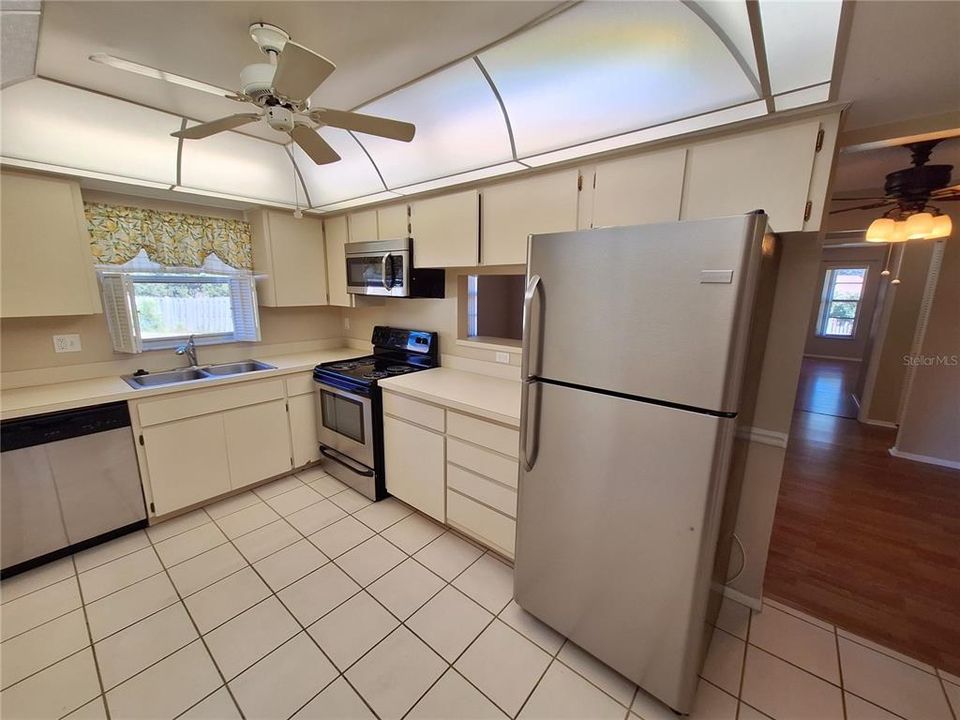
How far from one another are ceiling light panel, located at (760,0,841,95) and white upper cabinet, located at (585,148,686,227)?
40 cm

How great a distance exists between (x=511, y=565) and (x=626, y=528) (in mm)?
1040

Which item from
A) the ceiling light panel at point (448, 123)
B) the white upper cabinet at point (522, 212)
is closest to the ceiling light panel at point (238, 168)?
the ceiling light panel at point (448, 123)

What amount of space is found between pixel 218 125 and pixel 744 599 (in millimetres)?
3266

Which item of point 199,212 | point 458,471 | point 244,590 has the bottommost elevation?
point 244,590

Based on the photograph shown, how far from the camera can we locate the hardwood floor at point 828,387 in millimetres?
4922

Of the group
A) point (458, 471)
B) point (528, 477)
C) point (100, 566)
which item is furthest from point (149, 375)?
point (528, 477)

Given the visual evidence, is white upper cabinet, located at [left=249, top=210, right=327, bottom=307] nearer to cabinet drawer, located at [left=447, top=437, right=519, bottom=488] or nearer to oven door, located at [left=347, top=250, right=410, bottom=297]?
oven door, located at [left=347, top=250, right=410, bottom=297]

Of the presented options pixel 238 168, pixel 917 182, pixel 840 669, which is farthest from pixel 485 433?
pixel 917 182

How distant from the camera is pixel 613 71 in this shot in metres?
1.45

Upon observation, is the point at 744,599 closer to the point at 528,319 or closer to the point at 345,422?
the point at 528,319

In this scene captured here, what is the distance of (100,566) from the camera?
2064 millimetres

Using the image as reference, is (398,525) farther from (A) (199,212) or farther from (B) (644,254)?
(A) (199,212)

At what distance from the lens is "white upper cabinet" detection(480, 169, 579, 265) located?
186 centimetres

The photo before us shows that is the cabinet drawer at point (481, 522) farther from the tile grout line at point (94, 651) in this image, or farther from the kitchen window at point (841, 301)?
the kitchen window at point (841, 301)
